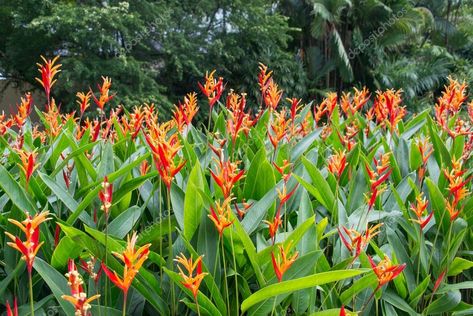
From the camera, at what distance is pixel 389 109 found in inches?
71.7

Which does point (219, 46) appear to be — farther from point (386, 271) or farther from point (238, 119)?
point (386, 271)

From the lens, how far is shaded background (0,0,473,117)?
12.0 metres

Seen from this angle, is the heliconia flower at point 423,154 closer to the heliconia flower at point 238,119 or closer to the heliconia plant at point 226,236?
the heliconia plant at point 226,236

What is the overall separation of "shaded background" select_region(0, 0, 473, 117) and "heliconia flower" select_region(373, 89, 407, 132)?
33.0ft

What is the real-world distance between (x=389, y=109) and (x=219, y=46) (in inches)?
457

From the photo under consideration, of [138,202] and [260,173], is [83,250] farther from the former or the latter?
[260,173]

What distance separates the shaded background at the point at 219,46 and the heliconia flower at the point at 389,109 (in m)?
10.1

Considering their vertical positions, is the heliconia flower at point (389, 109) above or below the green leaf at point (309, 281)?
above

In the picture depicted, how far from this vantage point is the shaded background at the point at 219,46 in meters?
12.0

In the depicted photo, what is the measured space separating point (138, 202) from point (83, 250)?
35cm

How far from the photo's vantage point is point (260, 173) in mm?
1411

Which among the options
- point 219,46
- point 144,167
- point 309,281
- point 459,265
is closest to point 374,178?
point 459,265

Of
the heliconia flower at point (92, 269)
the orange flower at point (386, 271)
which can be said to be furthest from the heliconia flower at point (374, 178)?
the heliconia flower at point (92, 269)

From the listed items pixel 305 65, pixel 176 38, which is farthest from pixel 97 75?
pixel 305 65
